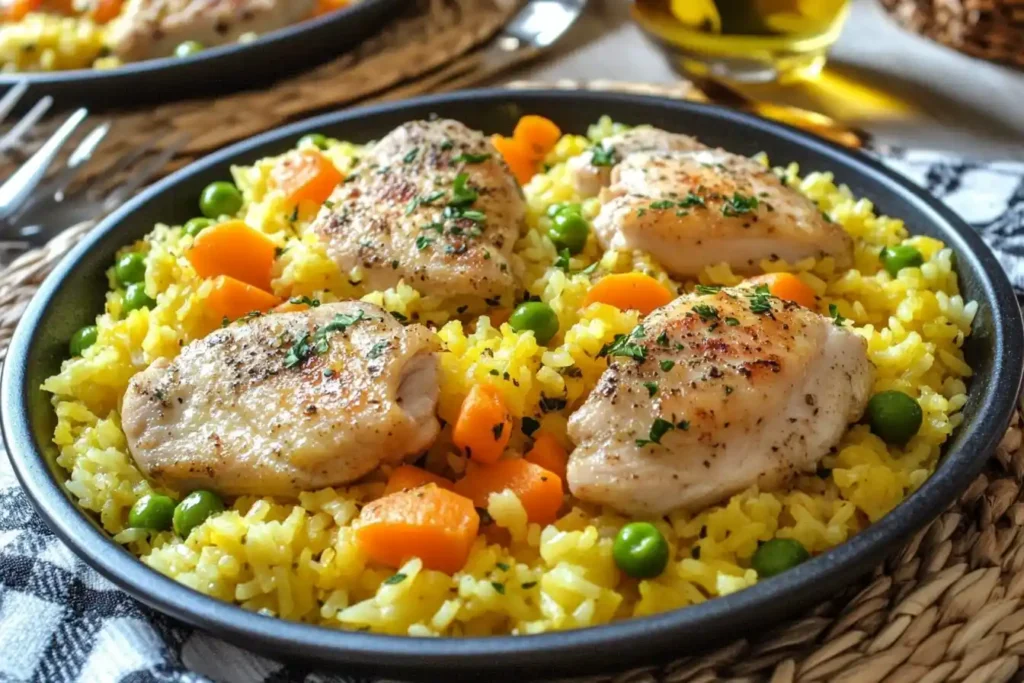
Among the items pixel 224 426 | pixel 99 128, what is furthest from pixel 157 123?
pixel 224 426

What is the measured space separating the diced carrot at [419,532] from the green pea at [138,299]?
1473 millimetres

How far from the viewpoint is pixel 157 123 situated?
17.4ft

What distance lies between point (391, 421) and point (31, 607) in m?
1.11

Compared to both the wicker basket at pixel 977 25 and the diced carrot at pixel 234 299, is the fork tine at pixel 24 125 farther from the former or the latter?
the wicker basket at pixel 977 25

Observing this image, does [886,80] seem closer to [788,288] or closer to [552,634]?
[788,288]

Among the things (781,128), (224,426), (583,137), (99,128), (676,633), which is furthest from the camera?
(99,128)

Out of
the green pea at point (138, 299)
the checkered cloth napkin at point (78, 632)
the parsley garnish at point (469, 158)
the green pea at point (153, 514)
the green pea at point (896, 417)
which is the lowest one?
the checkered cloth napkin at point (78, 632)

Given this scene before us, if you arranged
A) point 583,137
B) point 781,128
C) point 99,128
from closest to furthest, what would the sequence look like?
point 781,128
point 583,137
point 99,128

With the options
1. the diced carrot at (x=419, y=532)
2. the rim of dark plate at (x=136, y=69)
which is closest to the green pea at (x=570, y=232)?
the diced carrot at (x=419, y=532)

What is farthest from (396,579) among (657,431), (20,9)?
(20,9)

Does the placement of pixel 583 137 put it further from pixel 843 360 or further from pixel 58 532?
pixel 58 532

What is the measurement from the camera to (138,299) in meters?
3.57

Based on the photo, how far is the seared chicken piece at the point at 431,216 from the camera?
3.29 metres

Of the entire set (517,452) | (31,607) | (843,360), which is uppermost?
(843,360)
